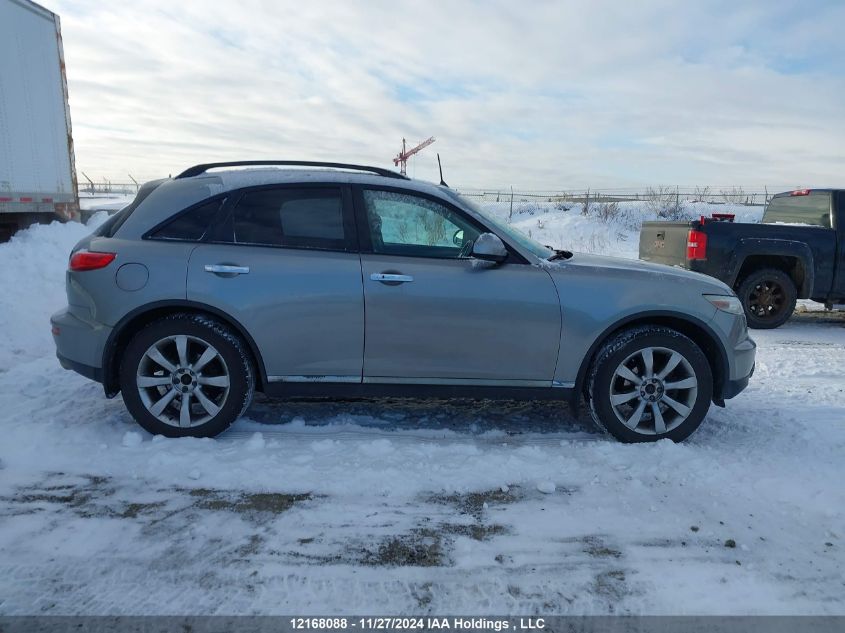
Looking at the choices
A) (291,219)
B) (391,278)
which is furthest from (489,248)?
(291,219)

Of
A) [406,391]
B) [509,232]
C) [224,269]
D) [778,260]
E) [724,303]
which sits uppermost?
[509,232]

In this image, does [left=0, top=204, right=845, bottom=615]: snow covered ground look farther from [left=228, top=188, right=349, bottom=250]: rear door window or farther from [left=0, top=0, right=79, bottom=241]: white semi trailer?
[left=0, top=0, right=79, bottom=241]: white semi trailer

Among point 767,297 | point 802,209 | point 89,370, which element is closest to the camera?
point 89,370

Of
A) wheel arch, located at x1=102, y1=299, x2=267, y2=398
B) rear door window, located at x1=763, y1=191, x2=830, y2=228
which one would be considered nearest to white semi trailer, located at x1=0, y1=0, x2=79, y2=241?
wheel arch, located at x1=102, y1=299, x2=267, y2=398

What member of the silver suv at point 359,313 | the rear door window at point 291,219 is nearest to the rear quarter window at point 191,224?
the silver suv at point 359,313

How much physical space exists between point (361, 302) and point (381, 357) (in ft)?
1.27

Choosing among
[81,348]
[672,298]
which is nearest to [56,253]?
[81,348]

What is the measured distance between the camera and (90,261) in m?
3.72

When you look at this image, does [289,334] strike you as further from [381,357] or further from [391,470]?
[391,470]

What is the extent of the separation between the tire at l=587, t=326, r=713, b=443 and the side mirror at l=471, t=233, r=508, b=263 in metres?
0.95

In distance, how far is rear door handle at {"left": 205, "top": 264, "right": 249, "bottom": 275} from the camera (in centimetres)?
368

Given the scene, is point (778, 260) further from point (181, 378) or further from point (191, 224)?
point (181, 378)

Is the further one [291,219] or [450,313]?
[291,219]

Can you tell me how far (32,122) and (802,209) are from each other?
12505mm
